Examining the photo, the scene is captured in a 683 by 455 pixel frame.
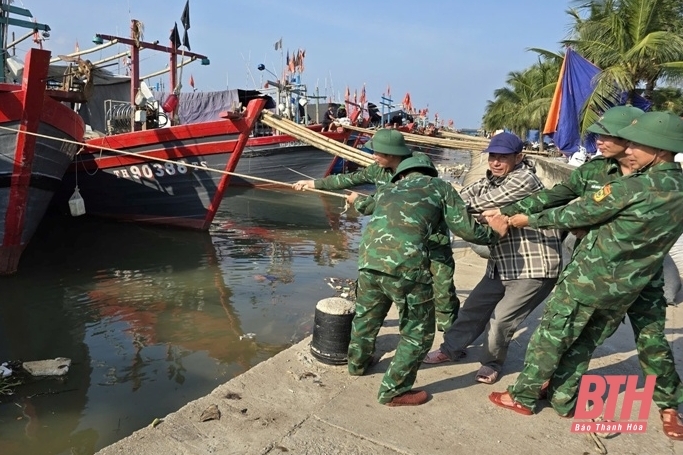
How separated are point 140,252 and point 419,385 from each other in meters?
6.38

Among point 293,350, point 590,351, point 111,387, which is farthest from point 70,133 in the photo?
point 590,351

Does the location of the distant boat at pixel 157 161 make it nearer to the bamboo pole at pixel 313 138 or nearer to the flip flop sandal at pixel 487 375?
the bamboo pole at pixel 313 138

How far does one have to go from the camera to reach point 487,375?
324 centimetres

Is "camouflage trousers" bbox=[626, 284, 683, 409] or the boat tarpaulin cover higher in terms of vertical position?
the boat tarpaulin cover

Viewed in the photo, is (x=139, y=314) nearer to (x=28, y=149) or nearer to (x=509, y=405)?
(x=28, y=149)

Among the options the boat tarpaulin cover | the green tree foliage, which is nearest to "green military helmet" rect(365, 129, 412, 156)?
the green tree foliage

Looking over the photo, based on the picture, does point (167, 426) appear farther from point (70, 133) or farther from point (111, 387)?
point (70, 133)

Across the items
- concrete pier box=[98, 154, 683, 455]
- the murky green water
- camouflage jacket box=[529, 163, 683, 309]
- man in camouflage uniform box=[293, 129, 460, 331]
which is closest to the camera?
camouflage jacket box=[529, 163, 683, 309]

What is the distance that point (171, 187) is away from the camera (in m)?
9.38

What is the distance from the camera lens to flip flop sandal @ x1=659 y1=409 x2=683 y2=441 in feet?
8.71

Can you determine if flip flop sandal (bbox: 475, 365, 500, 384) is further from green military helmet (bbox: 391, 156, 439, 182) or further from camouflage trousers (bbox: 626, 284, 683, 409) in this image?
green military helmet (bbox: 391, 156, 439, 182)

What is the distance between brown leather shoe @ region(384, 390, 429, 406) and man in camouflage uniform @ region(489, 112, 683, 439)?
44 cm

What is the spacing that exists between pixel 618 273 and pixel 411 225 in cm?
102

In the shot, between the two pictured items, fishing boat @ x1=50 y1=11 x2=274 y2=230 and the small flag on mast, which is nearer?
fishing boat @ x1=50 y1=11 x2=274 y2=230
